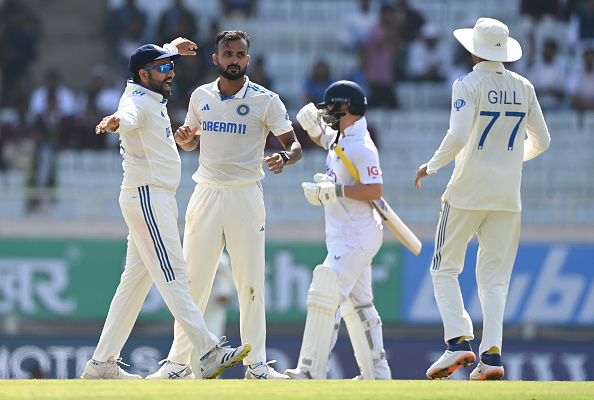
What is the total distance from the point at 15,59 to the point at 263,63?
3.77 metres

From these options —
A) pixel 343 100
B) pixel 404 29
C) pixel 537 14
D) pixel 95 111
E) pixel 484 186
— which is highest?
pixel 537 14

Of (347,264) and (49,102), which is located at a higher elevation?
(49,102)

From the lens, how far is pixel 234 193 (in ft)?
24.7

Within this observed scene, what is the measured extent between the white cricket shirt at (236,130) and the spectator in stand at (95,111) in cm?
736

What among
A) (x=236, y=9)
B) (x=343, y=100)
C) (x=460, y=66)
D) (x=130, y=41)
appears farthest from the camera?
(x=236, y=9)

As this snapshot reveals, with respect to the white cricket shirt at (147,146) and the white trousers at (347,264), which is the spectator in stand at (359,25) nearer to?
the white trousers at (347,264)

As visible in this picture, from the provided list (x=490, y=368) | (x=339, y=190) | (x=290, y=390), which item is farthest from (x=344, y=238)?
(x=290, y=390)

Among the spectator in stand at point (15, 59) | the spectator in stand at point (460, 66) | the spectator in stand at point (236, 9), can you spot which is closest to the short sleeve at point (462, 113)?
the spectator in stand at point (460, 66)

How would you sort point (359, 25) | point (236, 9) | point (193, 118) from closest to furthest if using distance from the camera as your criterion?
point (193, 118) → point (359, 25) → point (236, 9)

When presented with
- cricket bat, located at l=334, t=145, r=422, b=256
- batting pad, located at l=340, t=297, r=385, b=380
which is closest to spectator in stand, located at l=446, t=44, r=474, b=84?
cricket bat, located at l=334, t=145, r=422, b=256

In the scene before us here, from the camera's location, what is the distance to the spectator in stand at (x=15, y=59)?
661 inches

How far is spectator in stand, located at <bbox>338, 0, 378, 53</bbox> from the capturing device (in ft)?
55.5

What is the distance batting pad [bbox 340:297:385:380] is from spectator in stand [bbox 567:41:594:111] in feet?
27.6

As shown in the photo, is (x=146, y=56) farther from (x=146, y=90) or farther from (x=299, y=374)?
(x=299, y=374)
